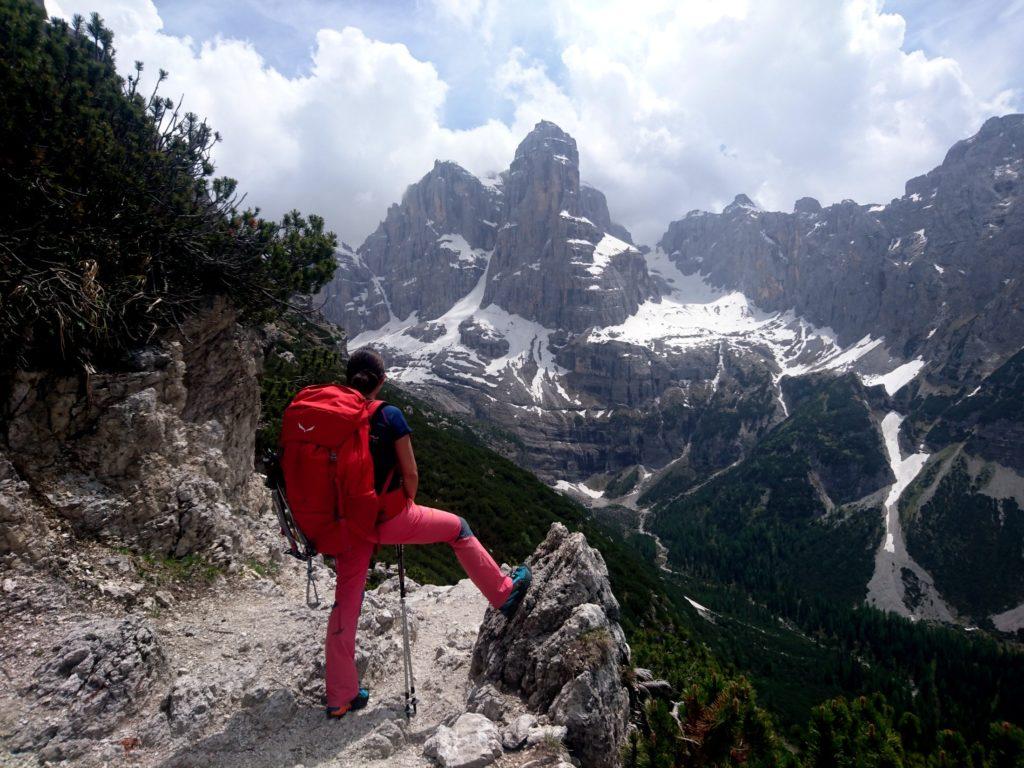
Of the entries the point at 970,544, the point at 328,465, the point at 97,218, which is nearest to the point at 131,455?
the point at 97,218

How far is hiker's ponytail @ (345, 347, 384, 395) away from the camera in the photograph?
5312mm

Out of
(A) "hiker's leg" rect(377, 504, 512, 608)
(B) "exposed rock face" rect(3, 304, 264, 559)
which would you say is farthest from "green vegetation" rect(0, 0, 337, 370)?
(A) "hiker's leg" rect(377, 504, 512, 608)

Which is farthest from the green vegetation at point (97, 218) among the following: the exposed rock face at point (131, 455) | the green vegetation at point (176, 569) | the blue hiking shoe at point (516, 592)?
the blue hiking shoe at point (516, 592)

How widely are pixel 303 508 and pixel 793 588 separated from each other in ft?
513

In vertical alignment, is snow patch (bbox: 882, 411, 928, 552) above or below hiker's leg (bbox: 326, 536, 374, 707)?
above

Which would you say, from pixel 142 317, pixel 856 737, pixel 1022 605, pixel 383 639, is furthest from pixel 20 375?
pixel 1022 605

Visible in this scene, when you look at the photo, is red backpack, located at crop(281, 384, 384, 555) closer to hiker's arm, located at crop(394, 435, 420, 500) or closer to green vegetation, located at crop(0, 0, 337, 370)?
hiker's arm, located at crop(394, 435, 420, 500)

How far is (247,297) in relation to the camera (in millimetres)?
12242

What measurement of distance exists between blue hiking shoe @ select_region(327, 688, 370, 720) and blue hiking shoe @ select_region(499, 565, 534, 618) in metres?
1.71

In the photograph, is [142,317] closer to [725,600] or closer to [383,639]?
[383,639]

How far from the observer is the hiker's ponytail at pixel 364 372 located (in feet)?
17.4

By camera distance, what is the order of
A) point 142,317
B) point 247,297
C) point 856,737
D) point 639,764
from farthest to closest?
point 247,297 < point 142,317 < point 856,737 < point 639,764

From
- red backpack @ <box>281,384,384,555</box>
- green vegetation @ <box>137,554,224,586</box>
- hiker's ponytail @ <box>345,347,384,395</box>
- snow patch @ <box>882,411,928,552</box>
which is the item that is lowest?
green vegetation @ <box>137,554,224,586</box>

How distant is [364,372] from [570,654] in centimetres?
350
